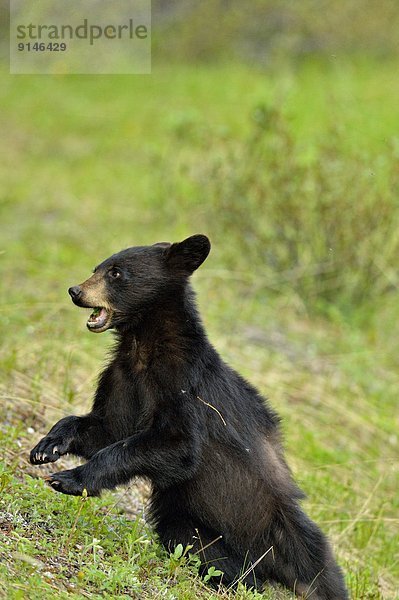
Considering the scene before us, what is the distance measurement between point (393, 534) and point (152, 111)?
13.3 m

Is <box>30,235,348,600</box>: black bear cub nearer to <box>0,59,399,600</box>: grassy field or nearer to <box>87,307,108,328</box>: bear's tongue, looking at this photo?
<box>87,307,108,328</box>: bear's tongue

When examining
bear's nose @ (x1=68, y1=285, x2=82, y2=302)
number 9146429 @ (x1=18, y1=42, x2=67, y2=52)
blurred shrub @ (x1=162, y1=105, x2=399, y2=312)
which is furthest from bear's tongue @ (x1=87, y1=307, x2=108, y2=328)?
number 9146429 @ (x1=18, y1=42, x2=67, y2=52)

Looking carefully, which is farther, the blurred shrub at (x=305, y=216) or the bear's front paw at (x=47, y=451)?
the blurred shrub at (x=305, y=216)

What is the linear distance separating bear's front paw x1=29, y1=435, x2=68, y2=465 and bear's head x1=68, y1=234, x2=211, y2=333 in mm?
485

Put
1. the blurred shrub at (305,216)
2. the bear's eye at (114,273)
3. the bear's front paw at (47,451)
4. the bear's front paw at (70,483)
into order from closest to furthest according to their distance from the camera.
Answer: the bear's front paw at (70,483) → the bear's front paw at (47,451) → the bear's eye at (114,273) → the blurred shrub at (305,216)

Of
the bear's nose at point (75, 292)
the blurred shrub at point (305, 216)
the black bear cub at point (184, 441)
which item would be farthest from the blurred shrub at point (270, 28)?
the bear's nose at point (75, 292)

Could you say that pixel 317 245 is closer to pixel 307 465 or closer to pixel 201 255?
pixel 307 465

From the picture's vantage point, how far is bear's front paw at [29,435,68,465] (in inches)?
163

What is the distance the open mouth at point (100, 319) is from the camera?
430 centimetres

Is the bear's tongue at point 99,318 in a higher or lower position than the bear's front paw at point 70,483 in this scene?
higher

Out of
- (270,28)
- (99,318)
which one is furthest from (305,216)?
(270,28)

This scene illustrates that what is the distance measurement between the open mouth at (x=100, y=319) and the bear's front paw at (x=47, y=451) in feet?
1.59

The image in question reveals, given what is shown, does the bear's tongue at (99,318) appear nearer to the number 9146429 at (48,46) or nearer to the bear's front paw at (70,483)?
the bear's front paw at (70,483)

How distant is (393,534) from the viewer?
227 inches
